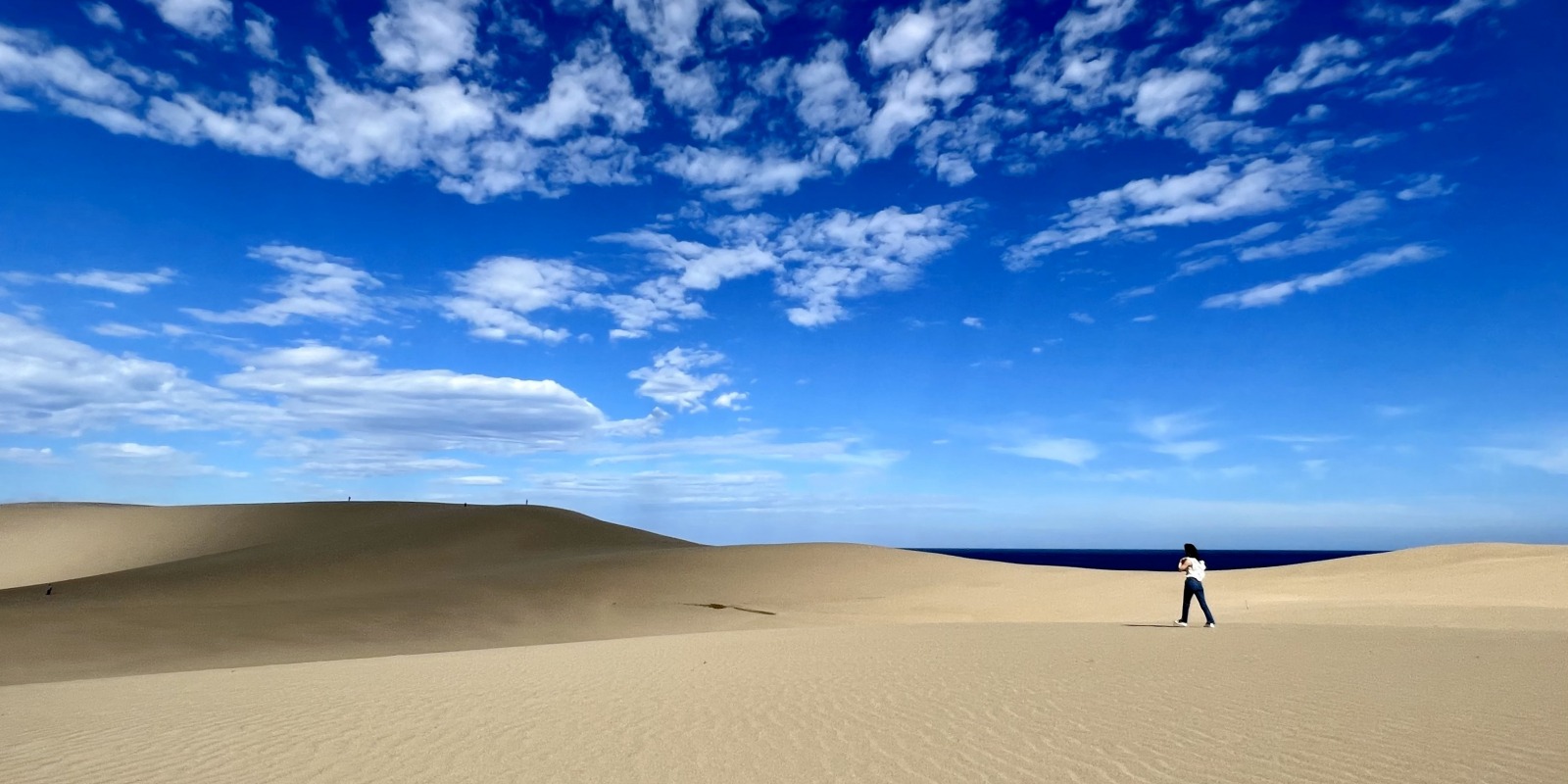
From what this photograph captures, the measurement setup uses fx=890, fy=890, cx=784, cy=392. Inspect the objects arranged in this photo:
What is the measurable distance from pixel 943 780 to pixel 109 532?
5864 centimetres

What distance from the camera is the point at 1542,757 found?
627cm

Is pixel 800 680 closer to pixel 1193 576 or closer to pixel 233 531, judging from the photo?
pixel 1193 576

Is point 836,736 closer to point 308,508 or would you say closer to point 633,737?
point 633,737

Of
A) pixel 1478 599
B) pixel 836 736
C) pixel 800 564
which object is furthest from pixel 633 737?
pixel 800 564

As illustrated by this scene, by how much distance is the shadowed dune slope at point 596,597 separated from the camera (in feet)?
60.8

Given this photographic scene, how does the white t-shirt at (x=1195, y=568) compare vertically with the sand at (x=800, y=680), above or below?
above

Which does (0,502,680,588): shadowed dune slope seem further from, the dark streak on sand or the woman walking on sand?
the woman walking on sand

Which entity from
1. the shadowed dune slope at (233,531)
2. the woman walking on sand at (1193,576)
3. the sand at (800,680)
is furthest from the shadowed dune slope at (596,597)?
the woman walking on sand at (1193,576)

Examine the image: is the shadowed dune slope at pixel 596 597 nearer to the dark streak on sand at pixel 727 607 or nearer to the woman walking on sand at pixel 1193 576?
the dark streak on sand at pixel 727 607

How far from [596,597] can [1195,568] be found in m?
17.1

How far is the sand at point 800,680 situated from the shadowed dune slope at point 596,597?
172 millimetres

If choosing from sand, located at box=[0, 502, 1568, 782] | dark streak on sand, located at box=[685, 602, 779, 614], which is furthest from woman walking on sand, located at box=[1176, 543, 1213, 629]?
dark streak on sand, located at box=[685, 602, 779, 614]

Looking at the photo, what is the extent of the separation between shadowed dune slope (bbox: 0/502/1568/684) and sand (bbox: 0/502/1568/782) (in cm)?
17

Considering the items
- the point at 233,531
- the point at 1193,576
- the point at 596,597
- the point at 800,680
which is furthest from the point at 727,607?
the point at 233,531
